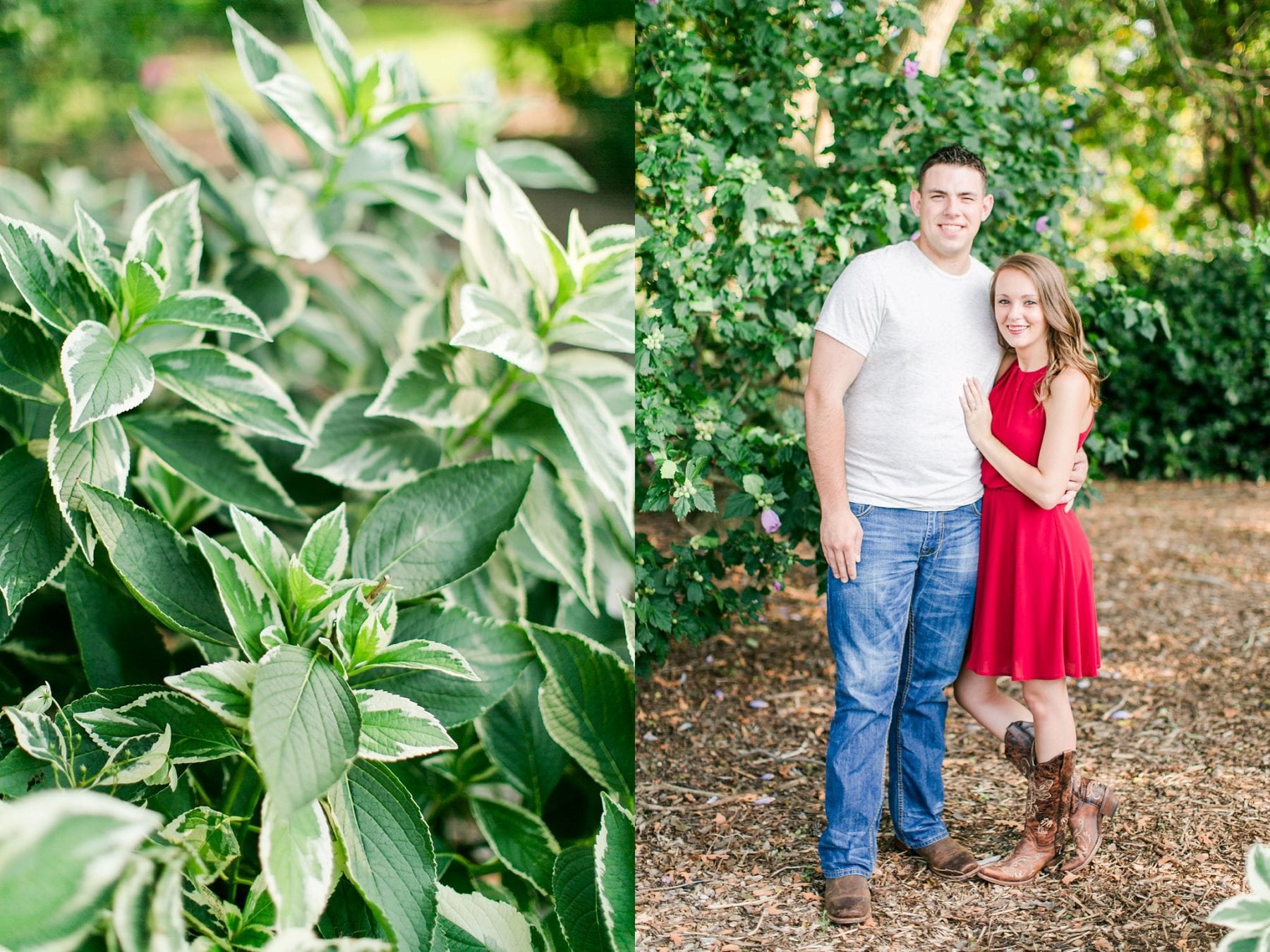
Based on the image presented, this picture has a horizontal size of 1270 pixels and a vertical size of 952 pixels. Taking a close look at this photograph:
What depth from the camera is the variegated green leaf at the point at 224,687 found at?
1056 millimetres

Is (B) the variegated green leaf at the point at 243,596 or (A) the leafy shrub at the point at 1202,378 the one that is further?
(A) the leafy shrub at the point at 1202,378

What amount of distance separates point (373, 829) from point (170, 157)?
113 cm

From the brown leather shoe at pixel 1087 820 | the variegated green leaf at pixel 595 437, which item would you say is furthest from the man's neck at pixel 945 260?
the brown leather shoe at pixel 1087 820

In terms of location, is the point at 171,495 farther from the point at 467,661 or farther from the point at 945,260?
the point at 945,260

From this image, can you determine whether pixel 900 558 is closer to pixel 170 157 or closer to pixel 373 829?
pixel 373 829

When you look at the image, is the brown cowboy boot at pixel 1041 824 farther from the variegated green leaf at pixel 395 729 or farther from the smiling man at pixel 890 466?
the variegated green leaf at pixel 395 729

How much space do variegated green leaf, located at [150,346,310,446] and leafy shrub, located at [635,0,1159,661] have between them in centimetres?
93

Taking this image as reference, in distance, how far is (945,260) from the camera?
6.19ft

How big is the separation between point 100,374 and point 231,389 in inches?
7.4

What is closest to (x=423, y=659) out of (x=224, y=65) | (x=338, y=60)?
(x=338, y=60)

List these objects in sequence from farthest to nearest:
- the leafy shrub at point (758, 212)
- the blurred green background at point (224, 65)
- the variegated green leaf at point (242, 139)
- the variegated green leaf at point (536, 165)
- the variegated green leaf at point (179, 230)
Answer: the leafy shrub at point (758, 212)
the blurred green background at point (224, 65)
the variegated green leaf at point (536, 165)
the variegated green leaf at point (242, 139)
the variegated green leaf at point (179, 230)

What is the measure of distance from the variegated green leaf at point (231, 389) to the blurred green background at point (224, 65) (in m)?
0.85

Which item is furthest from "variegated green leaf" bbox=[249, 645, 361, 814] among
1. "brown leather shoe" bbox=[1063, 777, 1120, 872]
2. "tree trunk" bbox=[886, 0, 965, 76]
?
"tree trunk" bbox=[886, 0, 965, 76]

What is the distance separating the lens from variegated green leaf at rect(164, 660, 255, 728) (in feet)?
3.46
